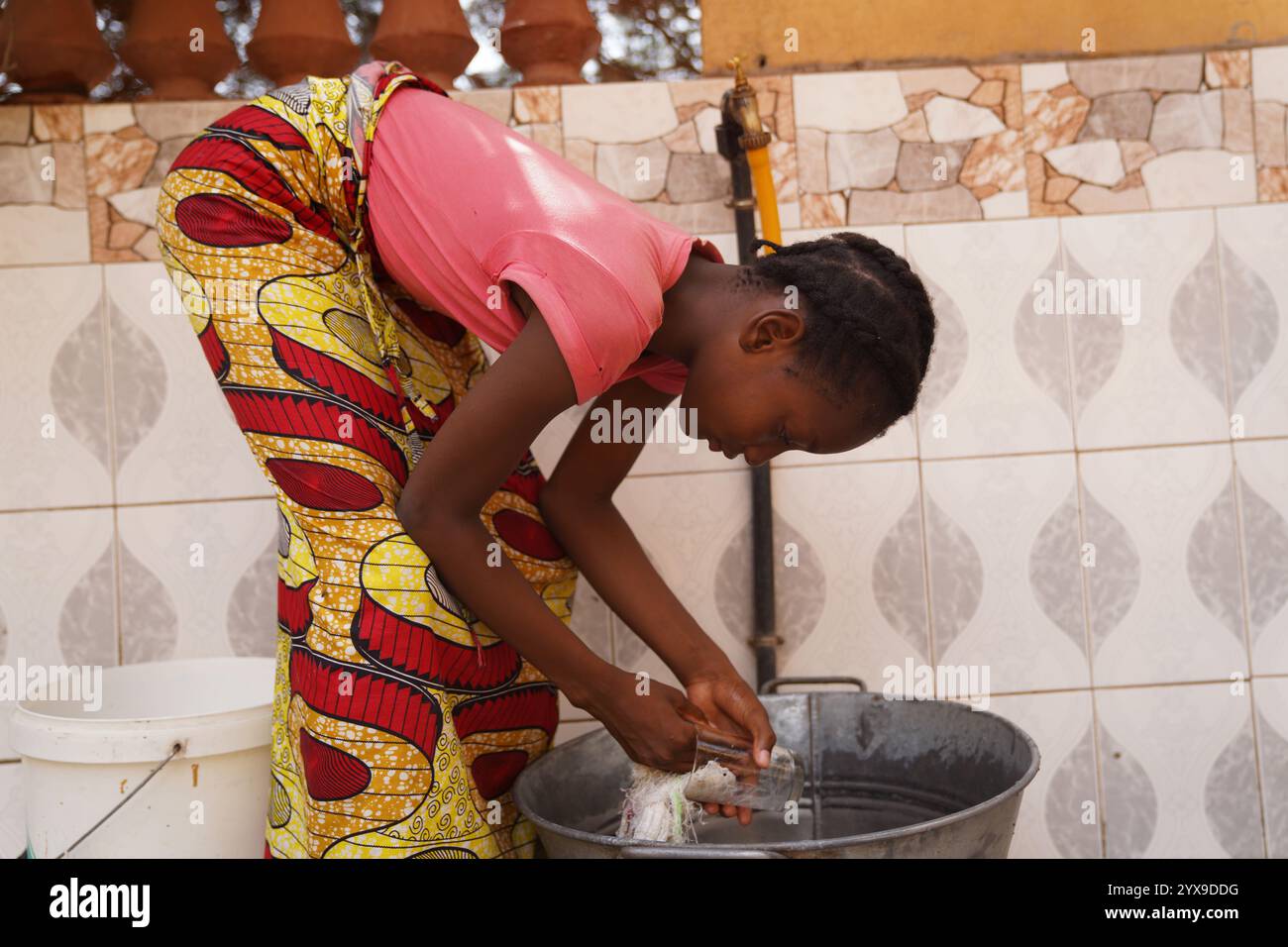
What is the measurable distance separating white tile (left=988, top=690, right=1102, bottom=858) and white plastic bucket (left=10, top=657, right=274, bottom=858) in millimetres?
1134

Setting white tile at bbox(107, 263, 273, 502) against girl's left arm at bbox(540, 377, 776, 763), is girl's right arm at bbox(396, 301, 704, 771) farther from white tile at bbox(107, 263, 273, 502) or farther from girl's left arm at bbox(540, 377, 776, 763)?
white tile at bbox(107, 263, 273, 502)

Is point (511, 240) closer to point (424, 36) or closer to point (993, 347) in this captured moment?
point (424, 36)

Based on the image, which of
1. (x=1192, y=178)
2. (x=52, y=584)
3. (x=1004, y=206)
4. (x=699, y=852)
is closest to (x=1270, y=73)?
(x=1192, y=178)

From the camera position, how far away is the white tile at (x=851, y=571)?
5.65 feet

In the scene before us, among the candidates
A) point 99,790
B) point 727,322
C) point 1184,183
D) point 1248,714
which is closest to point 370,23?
point 727,322

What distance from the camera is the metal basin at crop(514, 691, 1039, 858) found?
1298mm

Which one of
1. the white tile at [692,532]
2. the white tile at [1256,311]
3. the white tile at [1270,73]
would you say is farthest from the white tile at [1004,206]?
the white tile at [692,532]

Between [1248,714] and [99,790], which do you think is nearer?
[99,790]

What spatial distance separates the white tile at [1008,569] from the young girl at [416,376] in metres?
Result: 0.61

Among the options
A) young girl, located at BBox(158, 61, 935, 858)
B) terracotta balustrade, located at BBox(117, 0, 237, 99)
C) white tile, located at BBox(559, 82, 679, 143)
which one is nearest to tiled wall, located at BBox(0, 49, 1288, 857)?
white tile, located at BBox(559, 82, 679, 143)

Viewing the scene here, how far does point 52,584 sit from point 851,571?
125 cm
